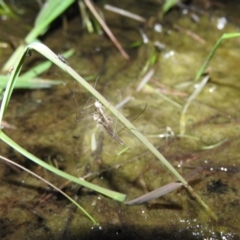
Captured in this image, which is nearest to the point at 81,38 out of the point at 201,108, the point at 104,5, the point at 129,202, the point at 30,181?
the point at 104,5

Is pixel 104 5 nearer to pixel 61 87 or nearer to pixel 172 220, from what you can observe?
pixel 61 87

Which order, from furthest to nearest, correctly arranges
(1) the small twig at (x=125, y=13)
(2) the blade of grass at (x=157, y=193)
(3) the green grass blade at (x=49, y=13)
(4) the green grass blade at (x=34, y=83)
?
(1) the small twig at (x=125, y=13) < (3) the green grass blade at (x=49, y=13) < (4) the green grass blade at (x=34, y=83) < (2) the blade of grass at (x=157, y=193)

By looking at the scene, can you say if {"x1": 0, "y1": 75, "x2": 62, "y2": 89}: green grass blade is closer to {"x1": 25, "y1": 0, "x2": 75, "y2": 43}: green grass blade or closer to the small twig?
{"x1": 25, "y1": 0, "x2": 75, "y2": 43}: green grass blade

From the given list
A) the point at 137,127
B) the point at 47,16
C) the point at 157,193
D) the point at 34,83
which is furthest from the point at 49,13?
the point at 157,193

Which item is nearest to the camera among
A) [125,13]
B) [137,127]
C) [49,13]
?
[137,127]

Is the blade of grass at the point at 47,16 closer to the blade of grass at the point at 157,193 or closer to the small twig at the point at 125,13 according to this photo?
the small twig at the point at 125,13

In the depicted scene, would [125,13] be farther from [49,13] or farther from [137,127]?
[137,127]

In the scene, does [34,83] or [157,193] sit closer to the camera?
[157,193]

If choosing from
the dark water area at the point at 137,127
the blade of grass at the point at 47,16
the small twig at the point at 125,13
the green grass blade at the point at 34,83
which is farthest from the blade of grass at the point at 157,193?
the small twig at the point at 125,13
